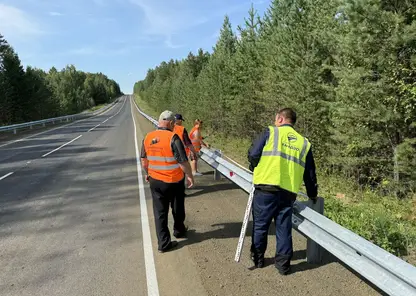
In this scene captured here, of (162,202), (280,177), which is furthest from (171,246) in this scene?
(280,177)

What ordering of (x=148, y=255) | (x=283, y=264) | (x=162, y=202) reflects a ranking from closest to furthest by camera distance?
(x=283, y=264) < (x=148, y=255) < (x=162, y=202)

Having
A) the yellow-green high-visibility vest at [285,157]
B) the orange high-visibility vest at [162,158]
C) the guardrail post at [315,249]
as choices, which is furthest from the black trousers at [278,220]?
the orange high-visibility vest at [162,158]

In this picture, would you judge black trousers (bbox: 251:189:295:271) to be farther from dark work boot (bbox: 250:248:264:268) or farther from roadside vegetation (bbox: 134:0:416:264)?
roadside vegetation (bbox: 134:0:416:264)

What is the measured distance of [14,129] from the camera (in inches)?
1114

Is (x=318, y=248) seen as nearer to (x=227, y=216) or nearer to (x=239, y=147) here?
(x=227, y=216)

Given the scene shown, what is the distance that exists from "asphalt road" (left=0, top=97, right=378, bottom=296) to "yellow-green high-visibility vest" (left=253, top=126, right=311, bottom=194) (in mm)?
1150

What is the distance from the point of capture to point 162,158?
16.2 ft

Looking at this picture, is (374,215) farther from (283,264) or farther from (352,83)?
(352,83)

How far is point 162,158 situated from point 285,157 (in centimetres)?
180

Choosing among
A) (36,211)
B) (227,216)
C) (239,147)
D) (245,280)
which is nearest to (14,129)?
(239,147)

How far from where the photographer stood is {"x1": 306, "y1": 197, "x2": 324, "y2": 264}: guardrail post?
442 cm

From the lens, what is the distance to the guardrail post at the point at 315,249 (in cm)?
442

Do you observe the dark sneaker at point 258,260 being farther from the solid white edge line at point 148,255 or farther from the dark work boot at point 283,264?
the solid white edge line at point 148,255

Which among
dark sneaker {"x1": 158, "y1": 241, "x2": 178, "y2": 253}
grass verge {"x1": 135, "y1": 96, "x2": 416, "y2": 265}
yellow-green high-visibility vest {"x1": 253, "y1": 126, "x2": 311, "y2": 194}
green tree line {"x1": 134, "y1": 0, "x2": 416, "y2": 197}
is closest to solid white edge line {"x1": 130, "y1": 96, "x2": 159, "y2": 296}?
dark sneaker {"x1": 158, "y1": 241, "x2": 178, "y2": 253}
